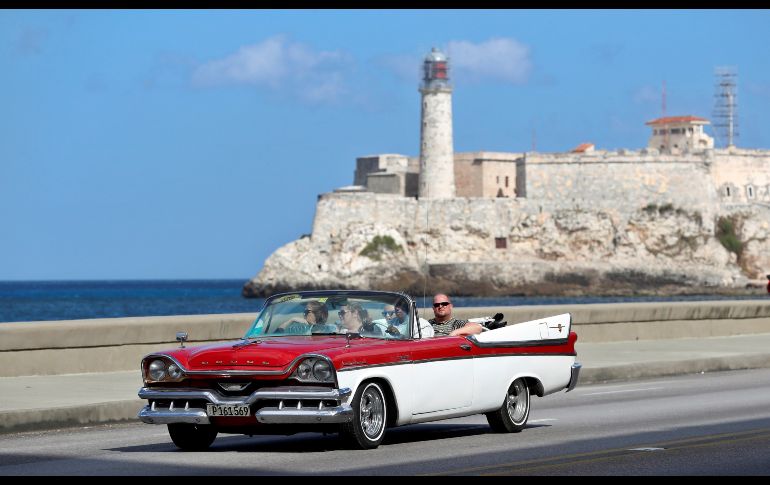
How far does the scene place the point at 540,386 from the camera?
13.6 m

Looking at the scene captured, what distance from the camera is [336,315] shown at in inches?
488

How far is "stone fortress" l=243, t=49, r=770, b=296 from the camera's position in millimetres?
112750

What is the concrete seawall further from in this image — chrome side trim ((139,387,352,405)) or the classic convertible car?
chrome side trim ((139,387,352,405))

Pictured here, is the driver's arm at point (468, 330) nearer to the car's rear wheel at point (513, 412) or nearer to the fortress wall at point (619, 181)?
the car's rear wheel at point (513, 412)

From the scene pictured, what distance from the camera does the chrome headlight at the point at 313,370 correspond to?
36.6ft

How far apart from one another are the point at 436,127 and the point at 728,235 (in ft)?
86.3

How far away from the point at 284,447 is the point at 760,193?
375 ft

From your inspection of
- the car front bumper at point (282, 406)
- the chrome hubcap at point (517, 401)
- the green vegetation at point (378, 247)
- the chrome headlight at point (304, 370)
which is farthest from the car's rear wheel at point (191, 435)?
the green vegetation at point (378, 247)

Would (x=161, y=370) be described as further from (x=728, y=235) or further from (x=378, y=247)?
(x=728, y=235)

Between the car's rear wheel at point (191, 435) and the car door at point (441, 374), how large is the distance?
173 cm
